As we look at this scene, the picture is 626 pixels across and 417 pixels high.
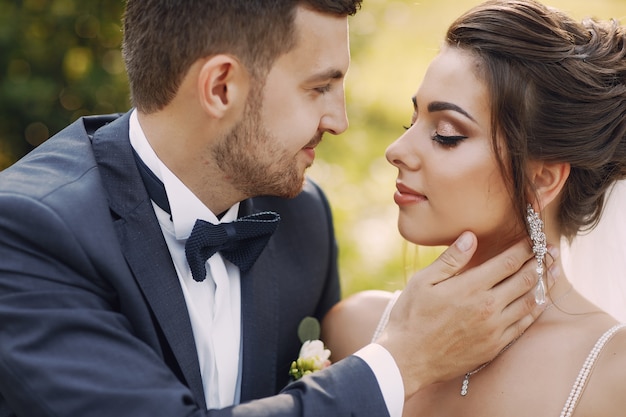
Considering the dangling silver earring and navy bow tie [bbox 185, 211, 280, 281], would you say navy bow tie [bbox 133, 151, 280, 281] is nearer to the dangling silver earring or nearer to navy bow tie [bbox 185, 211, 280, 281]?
navy bow tie [bbox 185, 211, 280, 281]

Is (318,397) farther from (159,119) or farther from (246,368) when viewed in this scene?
(159,119)

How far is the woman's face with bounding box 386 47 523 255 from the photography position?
9.59ft

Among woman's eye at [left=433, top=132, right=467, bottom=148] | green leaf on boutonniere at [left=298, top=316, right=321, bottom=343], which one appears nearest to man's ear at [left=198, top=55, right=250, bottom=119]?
woman's eye at [left=433, top=132, right=467, bottom=148]

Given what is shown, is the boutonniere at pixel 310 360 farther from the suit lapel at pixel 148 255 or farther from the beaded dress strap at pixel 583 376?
the beaded dress strap at pixel 583 376

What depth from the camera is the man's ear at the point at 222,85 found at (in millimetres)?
3004

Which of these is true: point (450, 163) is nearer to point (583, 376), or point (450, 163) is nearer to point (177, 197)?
point (583, 376)

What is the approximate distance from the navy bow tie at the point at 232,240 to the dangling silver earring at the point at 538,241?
0.93 meters

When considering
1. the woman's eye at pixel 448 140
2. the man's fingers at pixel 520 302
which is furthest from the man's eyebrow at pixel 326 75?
the man's fingers at pixel 520 302

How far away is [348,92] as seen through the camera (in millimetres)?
9234

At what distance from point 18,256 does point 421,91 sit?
1484 millimetres

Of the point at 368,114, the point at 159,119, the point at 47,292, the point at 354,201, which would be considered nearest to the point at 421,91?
the point at 159,119

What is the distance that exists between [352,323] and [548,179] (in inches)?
40.0

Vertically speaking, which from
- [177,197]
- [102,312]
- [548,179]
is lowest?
[102,312]

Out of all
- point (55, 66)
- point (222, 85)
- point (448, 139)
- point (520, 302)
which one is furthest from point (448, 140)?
point (55, 66)
